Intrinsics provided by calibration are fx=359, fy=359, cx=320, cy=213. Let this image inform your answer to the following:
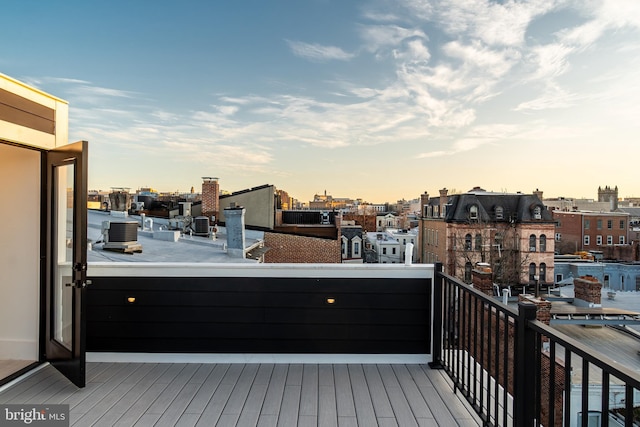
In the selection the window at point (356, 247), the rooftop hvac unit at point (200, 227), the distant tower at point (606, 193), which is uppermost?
the distant tower at point (606, 193)

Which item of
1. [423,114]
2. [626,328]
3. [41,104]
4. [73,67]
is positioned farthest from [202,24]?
[626,328]

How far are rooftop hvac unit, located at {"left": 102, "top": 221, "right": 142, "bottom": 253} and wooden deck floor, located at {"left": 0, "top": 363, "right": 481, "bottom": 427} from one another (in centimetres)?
416

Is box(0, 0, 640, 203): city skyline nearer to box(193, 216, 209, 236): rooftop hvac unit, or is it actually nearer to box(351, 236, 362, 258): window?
box(193, 216, 209, 236): rooftop hvac unit

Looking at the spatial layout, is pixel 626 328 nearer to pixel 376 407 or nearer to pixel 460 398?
pixel 460 398

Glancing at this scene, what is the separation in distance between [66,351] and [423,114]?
11.2 m

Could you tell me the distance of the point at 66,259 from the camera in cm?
283

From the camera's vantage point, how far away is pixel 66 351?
8.43 ft

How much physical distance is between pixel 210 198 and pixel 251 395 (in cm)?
1307

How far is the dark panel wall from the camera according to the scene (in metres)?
2.84

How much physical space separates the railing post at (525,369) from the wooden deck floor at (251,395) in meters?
0.62

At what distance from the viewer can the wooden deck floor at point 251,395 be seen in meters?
2.05

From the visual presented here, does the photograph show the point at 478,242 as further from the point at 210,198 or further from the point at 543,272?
the point at 210,198

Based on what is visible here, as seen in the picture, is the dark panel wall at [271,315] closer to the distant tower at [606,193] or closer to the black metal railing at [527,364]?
the black metal railing at [527,364]

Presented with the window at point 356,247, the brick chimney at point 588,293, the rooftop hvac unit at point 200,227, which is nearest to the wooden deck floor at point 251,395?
the brick chimney at point 588,293
